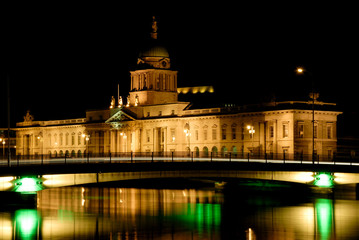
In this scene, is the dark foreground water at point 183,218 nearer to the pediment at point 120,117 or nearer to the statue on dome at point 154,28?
the pediment at point 120,117

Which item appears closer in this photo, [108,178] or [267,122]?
[108,178]

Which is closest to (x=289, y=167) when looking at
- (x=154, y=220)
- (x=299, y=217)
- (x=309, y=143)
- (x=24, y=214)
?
(x=299, y=217)

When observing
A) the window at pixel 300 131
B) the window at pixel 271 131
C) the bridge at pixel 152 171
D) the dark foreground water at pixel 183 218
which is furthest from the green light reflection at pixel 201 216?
the window at pixel 271 131

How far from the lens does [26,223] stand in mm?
69875

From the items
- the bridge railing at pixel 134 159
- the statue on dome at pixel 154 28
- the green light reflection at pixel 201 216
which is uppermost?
the statue on dome at pixel 154 28

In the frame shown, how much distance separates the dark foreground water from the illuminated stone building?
3577 centimetres

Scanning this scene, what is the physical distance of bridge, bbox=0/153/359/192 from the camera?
74250 millimetres

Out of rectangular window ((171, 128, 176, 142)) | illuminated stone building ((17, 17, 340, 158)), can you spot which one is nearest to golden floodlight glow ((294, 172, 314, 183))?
illuminated stone building ((17, 17, 340, 158))

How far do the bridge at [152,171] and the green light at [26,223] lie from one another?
232cm

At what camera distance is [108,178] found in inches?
3120

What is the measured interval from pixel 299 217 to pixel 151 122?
353ft

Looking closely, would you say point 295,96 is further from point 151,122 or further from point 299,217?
point 299,217

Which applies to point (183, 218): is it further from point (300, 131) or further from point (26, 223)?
point (300, 131)

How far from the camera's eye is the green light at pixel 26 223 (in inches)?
2510
